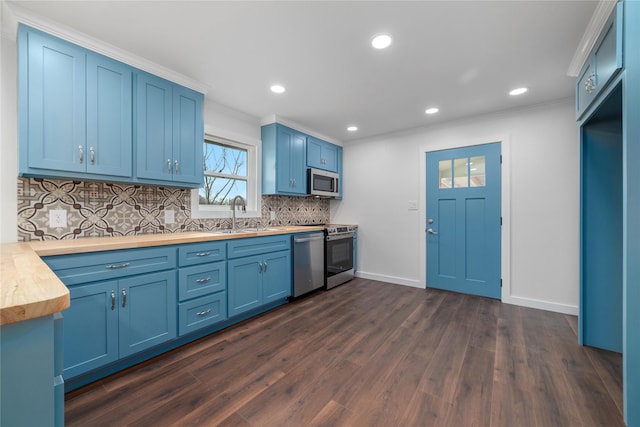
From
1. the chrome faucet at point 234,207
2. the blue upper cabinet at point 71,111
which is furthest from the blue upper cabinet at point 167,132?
the chrome faucet at point 234,207

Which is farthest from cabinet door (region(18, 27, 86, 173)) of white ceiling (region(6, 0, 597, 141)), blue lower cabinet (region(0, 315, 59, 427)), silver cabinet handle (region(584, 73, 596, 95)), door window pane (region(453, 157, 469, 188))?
door window pane (region(453, 157, 469, 188))

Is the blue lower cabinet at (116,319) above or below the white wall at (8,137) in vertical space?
below

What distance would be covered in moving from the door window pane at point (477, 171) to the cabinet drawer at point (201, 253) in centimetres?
315

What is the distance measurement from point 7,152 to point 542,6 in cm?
362

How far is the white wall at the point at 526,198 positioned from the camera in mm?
2912

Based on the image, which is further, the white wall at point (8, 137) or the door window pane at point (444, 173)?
the door window pane at point (444, 173)

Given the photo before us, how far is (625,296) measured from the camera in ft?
4.57

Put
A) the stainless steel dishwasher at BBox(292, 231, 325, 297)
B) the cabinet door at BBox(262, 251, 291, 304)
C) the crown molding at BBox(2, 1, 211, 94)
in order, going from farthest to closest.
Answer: the stainless steel dishwasher at BBox(292, 231, 325, 297) → the cabinet door at BBox(262, 251, 291, 304) → the crown molding at BBox(2, 1, 211, 94)

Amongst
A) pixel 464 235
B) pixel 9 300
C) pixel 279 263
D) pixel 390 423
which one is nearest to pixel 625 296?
Result: pixel 390 423

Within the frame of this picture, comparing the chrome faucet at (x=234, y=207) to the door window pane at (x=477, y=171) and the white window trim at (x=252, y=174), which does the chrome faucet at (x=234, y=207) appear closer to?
the white window trim at (x=252, y=174)

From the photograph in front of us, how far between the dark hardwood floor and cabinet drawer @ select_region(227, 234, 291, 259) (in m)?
0.71

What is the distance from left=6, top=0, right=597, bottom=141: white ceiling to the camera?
1.65 meters

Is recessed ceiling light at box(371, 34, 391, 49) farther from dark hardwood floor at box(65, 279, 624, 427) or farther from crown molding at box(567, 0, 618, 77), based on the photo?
dark hardwood floor at box(65, 279, 624, 427)

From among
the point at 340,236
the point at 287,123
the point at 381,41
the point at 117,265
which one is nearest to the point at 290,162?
the point at 287,123
